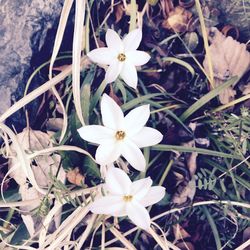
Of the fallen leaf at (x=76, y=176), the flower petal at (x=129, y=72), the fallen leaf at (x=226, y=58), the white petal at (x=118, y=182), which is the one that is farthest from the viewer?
the fallen leaf at (x=226, y=58)

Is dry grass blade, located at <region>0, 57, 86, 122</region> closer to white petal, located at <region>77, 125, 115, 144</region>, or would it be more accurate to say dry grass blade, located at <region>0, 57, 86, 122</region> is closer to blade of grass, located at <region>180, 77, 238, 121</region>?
white petal, located at <region>77, 125, 115, 144</region>

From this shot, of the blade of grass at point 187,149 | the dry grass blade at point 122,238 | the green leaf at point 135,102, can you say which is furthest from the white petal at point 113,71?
the dry grass blade at point 122,238

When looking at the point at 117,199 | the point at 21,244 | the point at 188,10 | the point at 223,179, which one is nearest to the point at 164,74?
the point at 188,10

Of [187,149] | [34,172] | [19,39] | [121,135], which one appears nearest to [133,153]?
[121,135]

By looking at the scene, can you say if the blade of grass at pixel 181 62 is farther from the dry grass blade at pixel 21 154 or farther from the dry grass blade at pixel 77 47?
the dry grass blade at pixel 21 154

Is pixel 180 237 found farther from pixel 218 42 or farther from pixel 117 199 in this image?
pixel 218 42

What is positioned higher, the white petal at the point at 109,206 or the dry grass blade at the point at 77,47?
the dry grass blade at the point at 77,47
